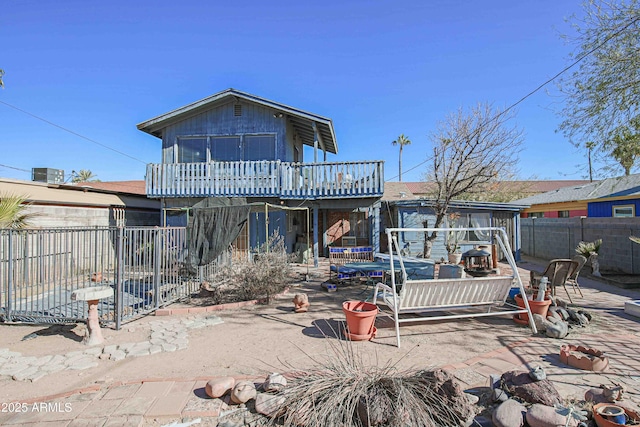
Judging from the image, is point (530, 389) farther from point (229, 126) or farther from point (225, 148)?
point (229, 126)

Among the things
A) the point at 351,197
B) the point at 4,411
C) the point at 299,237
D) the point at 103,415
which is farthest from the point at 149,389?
the point at 299,237

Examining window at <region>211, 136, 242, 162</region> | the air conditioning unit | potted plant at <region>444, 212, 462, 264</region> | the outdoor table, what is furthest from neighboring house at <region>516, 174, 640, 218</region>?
the air conditioning unit

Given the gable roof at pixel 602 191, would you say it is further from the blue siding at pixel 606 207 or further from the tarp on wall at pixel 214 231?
the tarp on wall at pixel 214 231

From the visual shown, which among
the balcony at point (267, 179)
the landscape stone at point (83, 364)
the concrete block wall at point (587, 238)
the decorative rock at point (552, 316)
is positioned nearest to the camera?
the landscape stone at point (83, 364)

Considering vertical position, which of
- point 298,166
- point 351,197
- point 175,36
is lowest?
point 351,197

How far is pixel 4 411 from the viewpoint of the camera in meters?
3.02

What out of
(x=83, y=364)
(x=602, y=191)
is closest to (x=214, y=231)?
(x=83, y=364)

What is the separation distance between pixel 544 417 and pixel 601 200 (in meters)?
16.3

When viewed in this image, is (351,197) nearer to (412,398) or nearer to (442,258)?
(442,258)

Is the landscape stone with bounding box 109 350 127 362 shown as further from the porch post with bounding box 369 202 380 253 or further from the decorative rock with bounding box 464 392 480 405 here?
the porch post with bounding box 369 202 380 253

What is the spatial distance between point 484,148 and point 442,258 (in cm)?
511

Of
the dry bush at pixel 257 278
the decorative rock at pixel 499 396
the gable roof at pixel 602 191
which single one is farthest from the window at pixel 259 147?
the gable roof at pixel 602 191

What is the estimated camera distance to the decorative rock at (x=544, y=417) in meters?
2.44

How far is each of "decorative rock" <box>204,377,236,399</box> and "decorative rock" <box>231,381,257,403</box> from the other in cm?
13
